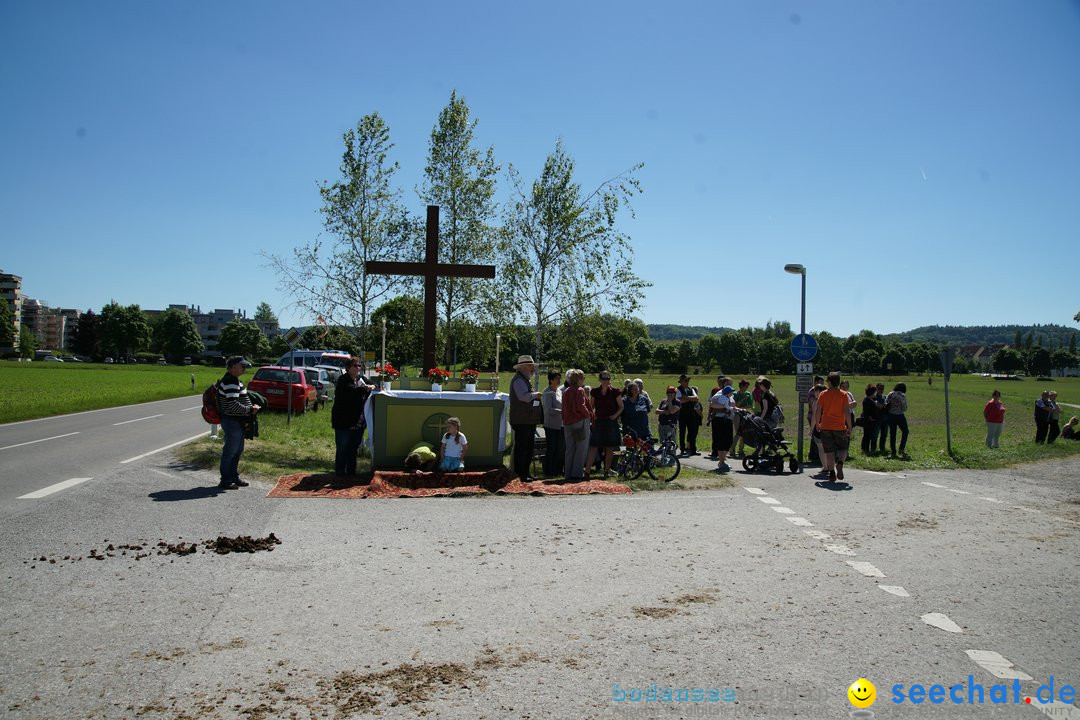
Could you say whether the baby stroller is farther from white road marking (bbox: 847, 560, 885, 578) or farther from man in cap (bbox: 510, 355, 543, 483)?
white road marking (bbox: 847, 560, 885, 578)

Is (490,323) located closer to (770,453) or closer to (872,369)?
(770,453)

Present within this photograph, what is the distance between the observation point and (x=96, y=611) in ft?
16.9

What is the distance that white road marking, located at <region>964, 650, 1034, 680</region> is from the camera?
14.3 ft

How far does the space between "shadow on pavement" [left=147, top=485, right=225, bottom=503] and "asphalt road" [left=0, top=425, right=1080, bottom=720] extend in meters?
0.14

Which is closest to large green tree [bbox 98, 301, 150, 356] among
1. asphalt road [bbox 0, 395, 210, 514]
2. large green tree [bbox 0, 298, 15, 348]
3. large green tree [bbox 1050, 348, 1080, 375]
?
large green tree [bbox 0, 298, 15, 348]

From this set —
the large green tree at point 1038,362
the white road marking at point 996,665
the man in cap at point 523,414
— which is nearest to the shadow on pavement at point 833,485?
→ the man in cap at point 523,414

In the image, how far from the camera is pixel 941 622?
17.3 ft

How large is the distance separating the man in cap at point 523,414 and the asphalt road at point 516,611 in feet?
8.17

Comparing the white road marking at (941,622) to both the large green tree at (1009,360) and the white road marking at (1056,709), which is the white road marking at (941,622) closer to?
the white road marking at (1056,709)

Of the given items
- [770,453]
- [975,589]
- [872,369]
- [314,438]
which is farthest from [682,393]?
[872,369]

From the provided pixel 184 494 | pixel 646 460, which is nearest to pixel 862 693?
pixel 646 460

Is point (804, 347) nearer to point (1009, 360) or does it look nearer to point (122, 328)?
point (122, 328)

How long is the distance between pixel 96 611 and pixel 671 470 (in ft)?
29.2

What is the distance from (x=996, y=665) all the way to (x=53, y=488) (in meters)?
10.4
